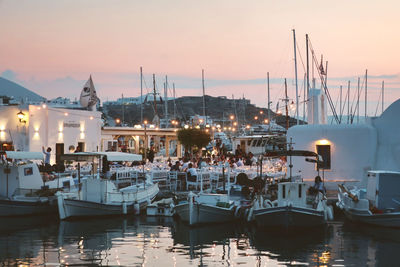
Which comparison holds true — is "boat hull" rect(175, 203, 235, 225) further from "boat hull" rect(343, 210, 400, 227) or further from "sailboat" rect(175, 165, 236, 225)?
"boat hull" rect(343, 210, 400, 227)

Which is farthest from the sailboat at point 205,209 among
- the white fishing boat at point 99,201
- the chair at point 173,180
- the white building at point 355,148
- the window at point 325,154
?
the chair at point 173,180

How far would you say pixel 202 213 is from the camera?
22.0 meters

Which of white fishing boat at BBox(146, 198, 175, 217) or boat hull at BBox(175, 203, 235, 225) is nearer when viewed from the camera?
boat hull at BBox(175, 203, 235, 225)

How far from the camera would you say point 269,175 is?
99.8 feet

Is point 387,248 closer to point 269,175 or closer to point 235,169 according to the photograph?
point 269,175

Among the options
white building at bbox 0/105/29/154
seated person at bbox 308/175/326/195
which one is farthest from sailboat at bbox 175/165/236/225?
white building at bbox 0/105/29/154

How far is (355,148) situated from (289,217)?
969cm

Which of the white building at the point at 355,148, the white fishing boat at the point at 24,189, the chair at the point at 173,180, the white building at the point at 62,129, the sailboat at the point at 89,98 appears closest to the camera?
the white fishing boat at the point at 24,189

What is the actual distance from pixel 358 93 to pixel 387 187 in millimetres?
38538

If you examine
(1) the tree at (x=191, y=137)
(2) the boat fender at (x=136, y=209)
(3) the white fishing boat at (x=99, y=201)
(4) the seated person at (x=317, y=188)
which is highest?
(1) the tree at (x=191, y=137)

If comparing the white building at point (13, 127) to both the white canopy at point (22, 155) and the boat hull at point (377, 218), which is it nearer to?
the white canopy at point (22, 155)

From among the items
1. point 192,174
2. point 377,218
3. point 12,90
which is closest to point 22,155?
point 192,174

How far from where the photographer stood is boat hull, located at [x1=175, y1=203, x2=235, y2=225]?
21.9 metres

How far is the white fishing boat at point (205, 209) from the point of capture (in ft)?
71.9
